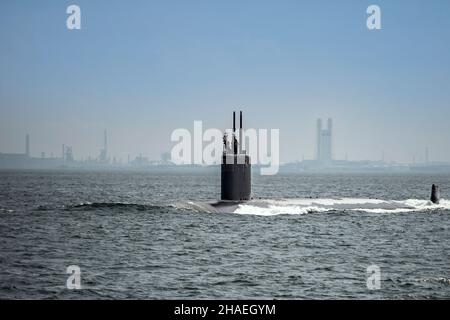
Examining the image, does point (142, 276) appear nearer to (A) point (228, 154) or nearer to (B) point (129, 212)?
(A) point (228, 154)

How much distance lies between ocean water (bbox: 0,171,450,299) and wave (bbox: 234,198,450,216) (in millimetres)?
192

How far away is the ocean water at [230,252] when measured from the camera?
2602 centimetres

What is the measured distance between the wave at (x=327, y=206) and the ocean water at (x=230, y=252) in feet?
0.63

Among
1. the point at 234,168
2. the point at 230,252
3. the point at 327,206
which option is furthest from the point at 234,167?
the point at 327,206

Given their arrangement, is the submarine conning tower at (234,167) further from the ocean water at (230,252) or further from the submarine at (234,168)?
the ocean water at (230,252)

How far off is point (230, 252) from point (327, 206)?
28.0m

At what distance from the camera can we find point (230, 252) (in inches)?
1399

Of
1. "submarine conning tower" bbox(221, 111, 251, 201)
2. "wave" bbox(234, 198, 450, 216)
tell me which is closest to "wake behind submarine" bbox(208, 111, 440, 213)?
A: "submarine conning tower" bbox(221, 111, 251, 201)

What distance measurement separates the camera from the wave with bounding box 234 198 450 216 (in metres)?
54.5

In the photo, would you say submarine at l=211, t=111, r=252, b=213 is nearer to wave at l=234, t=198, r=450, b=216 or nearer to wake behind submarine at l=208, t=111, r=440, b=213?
wake behind submarine at l=208, t=111, r=440, b=213

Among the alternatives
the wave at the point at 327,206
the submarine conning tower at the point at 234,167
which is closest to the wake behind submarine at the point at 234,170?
the submarine conning tower at the point at 234,167

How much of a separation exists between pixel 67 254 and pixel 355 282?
53.9 ft

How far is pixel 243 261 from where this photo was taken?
3250cm
